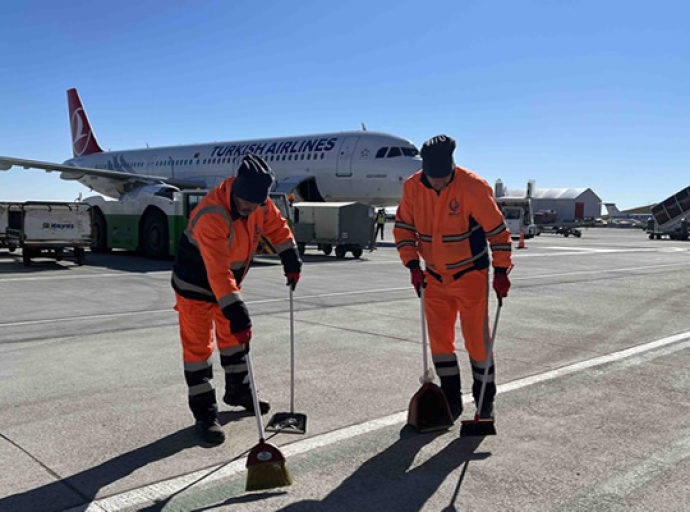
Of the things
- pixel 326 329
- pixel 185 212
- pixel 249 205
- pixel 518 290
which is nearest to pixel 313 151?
pixel 185 212

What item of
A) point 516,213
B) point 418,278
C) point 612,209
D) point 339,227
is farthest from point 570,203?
point 418,278

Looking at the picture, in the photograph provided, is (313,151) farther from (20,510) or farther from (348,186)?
(20,510)

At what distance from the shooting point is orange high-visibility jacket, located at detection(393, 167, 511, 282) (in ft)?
16.1

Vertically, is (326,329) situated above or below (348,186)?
below

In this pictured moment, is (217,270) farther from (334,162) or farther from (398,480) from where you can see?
(334,162)

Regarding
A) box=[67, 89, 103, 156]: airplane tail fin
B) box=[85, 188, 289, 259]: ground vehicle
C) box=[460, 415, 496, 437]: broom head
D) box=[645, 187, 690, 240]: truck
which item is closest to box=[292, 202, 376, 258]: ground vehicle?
box=[85, 188, 289, 259]: ground vehicle

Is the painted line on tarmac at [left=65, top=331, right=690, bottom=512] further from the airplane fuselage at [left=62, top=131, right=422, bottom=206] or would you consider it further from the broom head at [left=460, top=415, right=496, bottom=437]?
the airplane fuselage at [left=62, top=131, right=422, bottom=206]

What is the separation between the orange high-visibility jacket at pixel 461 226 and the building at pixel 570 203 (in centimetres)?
8380

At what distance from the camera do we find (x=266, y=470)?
372cm

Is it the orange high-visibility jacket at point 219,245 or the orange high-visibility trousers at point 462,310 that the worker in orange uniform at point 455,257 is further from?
the orange high-visibility jacket at point 219,245

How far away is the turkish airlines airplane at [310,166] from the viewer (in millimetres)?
25859

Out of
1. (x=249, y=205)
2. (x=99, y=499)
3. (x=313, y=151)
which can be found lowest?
(x=99, y=499)

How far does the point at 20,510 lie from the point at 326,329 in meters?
5.43

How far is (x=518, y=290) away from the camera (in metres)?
13.6
